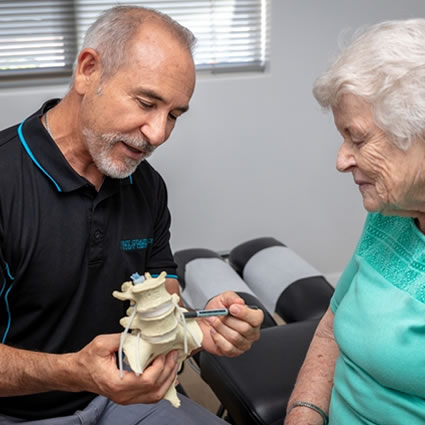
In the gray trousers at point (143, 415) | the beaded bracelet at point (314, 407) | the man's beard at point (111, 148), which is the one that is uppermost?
the man's beard at point (111, 148)

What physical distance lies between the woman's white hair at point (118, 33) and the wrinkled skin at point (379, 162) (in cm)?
47

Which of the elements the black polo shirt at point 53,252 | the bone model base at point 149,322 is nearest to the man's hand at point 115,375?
the bone model base at point 149,322

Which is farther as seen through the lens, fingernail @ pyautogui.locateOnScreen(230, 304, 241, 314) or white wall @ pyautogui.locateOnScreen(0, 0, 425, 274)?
white wall @ pyautogui.locateOnScreen(0, 0, 425, 274)

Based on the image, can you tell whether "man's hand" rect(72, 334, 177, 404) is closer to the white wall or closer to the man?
the man

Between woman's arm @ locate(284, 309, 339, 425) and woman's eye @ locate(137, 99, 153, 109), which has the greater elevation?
woman's eye @ locate(137, 99, 153, 109)

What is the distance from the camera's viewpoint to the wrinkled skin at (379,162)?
117cm

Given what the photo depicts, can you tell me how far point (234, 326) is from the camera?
4.44 feet

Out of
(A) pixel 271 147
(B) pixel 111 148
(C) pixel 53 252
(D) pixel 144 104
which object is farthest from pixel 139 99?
(A) pixel 271 147

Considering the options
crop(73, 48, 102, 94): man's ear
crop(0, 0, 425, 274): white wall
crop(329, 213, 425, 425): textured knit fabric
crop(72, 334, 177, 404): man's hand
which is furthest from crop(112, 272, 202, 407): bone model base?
crop(0, 0, 425, 274): white wall

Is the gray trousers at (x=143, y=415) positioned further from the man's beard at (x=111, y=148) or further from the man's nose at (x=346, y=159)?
the man's nose at (x=346, y=159)

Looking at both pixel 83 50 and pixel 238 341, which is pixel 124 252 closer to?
pixel 238 341

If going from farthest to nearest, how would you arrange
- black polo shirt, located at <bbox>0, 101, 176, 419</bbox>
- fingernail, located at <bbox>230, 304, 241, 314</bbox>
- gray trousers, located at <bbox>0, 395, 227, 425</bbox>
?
gray trousers, located at <bbox>0, 395, 227, 425</bbox>, black polo shirt, located at <bbox>0, 101, 176, 419</bbox>, fingernail, located at <bbox>230, 304, 241, 314</bbox>

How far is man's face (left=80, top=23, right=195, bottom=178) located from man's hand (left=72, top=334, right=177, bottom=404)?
1.55 ft

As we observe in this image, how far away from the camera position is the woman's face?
1167 millimetres
